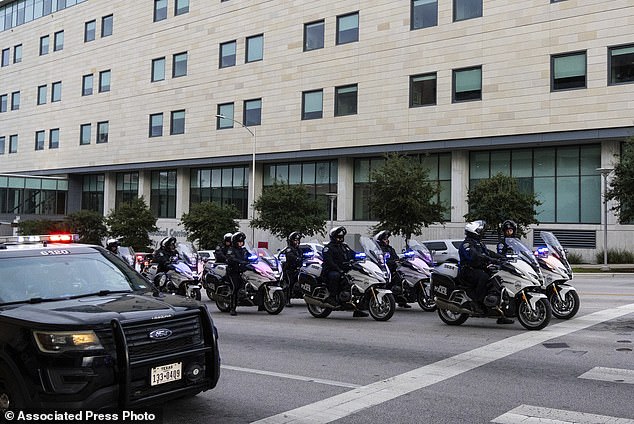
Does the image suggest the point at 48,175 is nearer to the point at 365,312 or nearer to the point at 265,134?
the point at 265,134

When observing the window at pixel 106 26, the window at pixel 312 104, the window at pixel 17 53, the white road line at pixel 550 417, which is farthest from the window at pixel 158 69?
the white road line at pixel 550 417

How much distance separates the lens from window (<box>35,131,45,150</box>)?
64.1 metres

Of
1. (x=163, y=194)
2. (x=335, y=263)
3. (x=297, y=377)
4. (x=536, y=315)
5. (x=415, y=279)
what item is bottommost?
(x=297, y=377)

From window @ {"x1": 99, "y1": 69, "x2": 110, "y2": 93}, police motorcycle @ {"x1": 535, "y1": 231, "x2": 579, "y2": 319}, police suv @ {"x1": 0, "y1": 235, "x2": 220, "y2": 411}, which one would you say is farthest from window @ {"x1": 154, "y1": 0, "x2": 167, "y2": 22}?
police suv @ {"x1": 0, "y1": 235, "x2": 220, "y2": 411}

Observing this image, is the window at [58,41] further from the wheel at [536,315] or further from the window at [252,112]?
the wheel at [536,315]

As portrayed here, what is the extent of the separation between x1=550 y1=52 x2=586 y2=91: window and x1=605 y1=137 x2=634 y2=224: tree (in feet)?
19.0

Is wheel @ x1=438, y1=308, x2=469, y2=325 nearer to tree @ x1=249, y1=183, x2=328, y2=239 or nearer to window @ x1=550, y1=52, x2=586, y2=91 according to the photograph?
tree @ x1=249, y1=183, x2=328, y2=239

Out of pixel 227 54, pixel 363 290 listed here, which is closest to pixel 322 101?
pixel 227 54

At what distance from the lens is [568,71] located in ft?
110

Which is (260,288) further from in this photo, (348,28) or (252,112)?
(252,112)

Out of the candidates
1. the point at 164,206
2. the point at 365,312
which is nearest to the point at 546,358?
the point at 365,312

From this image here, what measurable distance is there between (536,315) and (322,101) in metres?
33.4

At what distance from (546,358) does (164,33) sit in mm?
49338

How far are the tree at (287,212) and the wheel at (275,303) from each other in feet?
72.7
